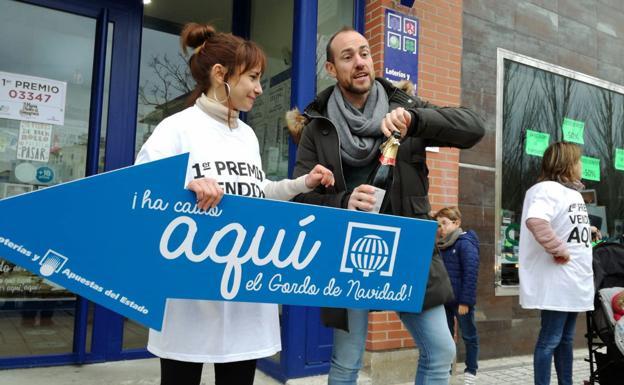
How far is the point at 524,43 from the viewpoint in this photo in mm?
5785

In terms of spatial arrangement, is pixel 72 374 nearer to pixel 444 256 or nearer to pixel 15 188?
pixel 15 188

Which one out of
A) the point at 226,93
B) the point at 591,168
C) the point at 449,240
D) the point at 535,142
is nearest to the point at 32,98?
Result: the point at 226,93

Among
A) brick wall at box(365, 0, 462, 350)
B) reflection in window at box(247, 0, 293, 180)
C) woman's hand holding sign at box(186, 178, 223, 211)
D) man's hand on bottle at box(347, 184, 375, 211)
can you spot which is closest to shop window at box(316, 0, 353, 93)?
brick wall at box(365, 0, 462, 350)

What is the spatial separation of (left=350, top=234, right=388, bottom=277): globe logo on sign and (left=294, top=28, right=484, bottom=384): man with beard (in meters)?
0.20

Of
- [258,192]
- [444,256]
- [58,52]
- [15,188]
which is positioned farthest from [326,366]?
[58,52]

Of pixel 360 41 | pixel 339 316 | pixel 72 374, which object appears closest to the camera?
pixel 339 316

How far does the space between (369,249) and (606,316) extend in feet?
8.95

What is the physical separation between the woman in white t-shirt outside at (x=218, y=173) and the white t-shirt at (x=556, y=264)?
2.26 m

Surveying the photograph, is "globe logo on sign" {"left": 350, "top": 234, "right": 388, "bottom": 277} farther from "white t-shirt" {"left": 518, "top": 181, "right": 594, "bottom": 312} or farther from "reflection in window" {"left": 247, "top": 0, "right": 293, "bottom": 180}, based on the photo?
"reflection in window" {"left": 247, "top": 0, "right": 293, "bottom": 180}

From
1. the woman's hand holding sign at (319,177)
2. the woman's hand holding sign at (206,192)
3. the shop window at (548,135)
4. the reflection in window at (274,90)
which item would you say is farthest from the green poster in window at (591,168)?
the woman's hand holding sign at (206,192)

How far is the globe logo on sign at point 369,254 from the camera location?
1840 mm

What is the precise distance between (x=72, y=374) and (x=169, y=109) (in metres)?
2.46

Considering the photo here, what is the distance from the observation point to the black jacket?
2.08m

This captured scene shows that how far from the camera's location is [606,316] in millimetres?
3705
